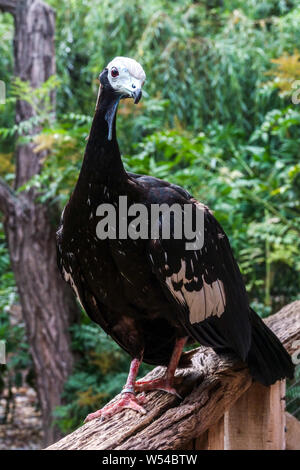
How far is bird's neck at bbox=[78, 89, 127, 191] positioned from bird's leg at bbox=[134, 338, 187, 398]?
51 centimetres

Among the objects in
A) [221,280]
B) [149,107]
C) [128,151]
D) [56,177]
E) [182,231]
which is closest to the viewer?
[182,231]

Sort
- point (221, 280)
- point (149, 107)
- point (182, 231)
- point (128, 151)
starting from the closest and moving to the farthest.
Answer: point (182, 231), point (221, 280), point (149, 107), point (128, 151)

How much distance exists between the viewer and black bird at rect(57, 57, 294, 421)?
1.46 metres

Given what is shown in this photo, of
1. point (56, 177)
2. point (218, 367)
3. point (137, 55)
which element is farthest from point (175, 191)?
point (137, 55)

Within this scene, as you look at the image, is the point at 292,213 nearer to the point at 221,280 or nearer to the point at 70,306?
the point at 70,306

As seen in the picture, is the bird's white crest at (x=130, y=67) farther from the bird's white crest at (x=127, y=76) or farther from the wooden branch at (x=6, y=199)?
the wooden branch at (x=6, y=199)

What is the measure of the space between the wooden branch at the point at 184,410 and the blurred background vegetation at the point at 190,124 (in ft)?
4.68

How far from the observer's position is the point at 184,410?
52.8 inches

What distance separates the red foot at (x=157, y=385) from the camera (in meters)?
1.52

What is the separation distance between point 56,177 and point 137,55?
47.9 inches

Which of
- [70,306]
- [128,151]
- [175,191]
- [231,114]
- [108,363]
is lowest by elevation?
[108,363]

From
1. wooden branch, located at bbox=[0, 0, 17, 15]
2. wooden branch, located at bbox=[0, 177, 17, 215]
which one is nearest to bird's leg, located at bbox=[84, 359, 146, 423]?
wooden branch, located at bbox=[0, 177, 17, 215]

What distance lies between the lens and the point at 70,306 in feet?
11.5

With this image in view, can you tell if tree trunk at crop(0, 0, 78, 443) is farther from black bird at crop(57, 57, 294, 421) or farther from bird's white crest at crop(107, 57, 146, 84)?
bird's white crest at crop(107, 57, 146, 84)
